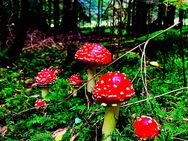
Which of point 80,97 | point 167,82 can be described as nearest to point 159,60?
point 167,82

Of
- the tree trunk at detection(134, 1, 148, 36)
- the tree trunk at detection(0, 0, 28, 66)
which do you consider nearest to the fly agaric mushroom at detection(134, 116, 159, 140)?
the tree trunk at detection(0, 0, 28, 66)

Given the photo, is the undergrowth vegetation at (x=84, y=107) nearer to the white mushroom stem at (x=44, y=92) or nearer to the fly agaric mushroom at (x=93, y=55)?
the white mushroom stem at (x=44, y=92)

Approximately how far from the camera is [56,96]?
12.9 feet

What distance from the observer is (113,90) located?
7.34 ft

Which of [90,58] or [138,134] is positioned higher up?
[90,58]

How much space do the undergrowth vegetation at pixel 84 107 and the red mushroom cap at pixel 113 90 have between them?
264mm

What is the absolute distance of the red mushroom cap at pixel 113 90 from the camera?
87.8 inches

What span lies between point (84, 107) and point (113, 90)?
1206 millimetres

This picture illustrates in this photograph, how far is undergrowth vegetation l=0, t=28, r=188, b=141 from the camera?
8.70ft

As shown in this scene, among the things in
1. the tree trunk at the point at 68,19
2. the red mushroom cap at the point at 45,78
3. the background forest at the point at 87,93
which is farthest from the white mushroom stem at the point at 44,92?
the tree trunk at the point at 68,19

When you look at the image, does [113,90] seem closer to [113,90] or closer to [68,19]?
[113,90]

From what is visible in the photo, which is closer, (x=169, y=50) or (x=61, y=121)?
(x=61, y=121)

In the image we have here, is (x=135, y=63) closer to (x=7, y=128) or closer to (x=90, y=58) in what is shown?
(x=90, y=58)

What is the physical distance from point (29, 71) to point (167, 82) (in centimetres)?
290
